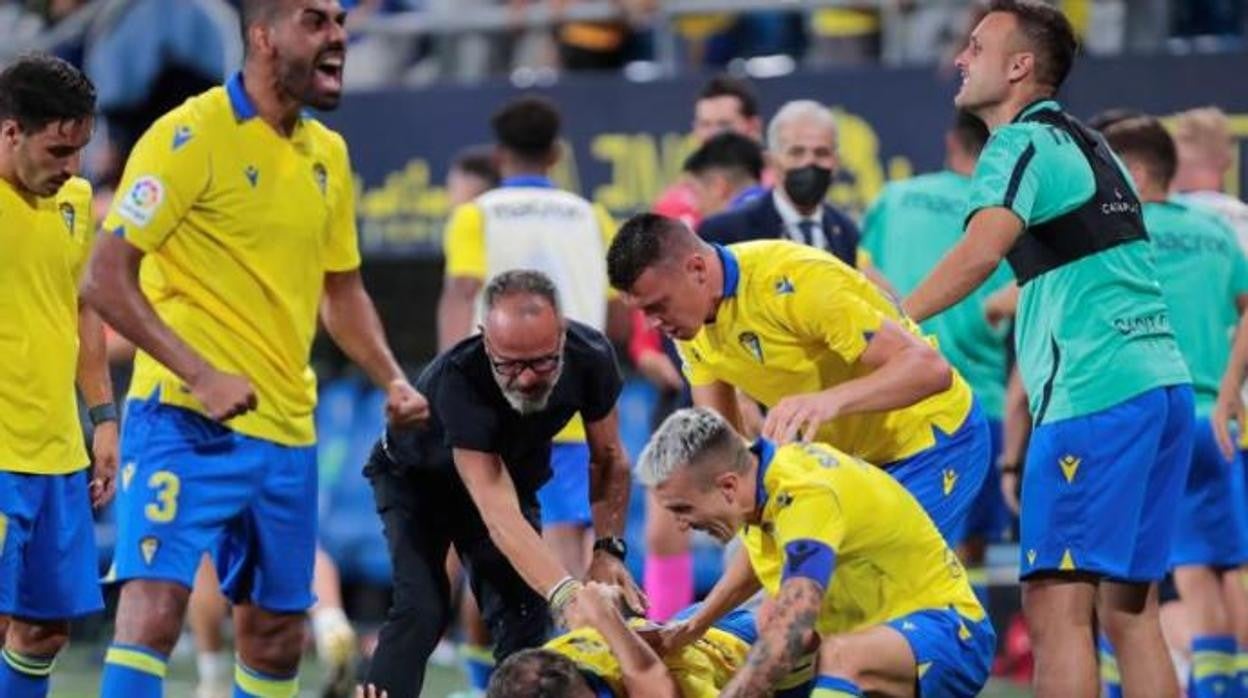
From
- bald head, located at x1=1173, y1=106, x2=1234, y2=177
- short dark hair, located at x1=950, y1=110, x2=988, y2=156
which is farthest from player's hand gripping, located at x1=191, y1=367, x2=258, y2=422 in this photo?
bald head, located at x1=1173, y1=106, x2=1234, y2=177

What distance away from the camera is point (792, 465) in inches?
274

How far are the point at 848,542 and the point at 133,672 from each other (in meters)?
2.36

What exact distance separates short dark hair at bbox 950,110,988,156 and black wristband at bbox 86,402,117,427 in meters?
4.41

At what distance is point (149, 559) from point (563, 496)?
8.59ft

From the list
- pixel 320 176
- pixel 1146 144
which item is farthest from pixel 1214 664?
pixel 320 176

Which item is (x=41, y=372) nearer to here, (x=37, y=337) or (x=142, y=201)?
(x=37, y=337)

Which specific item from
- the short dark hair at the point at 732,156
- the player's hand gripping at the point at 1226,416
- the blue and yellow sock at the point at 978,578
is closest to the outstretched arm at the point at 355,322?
the player's hand gripping at the point at 1226,416

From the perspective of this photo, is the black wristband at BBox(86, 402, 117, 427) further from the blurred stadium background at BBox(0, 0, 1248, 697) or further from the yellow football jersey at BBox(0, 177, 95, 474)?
the blurred stadium background at BBox(0, 0, 1248, 697)

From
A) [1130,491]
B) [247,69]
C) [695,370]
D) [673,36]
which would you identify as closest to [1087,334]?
[1130,491]

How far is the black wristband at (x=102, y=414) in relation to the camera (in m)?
8.40

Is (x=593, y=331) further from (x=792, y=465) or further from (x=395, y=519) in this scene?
(x=792, y=465)

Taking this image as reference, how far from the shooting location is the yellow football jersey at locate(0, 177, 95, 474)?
778cm

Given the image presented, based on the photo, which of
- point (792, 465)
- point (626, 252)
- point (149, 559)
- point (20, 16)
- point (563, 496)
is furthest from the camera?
point (20, 16)

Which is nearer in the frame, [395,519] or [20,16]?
[395,519]
